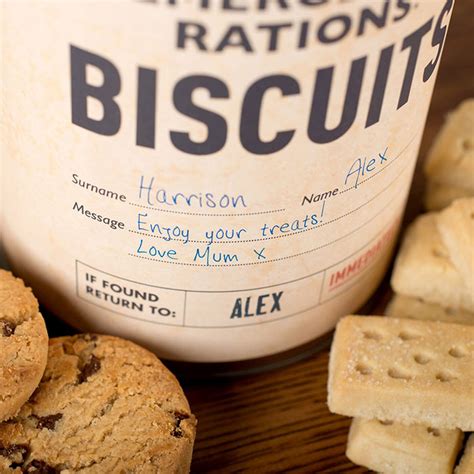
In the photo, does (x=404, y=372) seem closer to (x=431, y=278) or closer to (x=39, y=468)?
(x=431, y=278)

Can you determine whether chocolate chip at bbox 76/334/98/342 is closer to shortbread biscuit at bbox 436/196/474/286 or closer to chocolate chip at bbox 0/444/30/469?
chocolate chip at bbox 0/444/30/469

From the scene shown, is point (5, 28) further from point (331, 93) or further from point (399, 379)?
point (399, 379)

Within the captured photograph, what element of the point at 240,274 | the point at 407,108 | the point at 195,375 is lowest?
the point at 195,375

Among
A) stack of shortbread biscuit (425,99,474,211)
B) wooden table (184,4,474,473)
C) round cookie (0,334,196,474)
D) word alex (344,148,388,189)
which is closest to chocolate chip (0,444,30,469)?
round cookie (0,334,196,474)

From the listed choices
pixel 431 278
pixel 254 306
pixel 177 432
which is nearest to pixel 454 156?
pixel 431 278

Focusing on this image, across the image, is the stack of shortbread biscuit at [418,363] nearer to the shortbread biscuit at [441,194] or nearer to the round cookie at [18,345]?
the shortbread biscuit at [441,194]

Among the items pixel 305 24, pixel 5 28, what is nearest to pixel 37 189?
pixel 5 28

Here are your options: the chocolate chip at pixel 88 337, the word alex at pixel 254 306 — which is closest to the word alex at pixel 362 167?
the word alex at pixel 254 306
